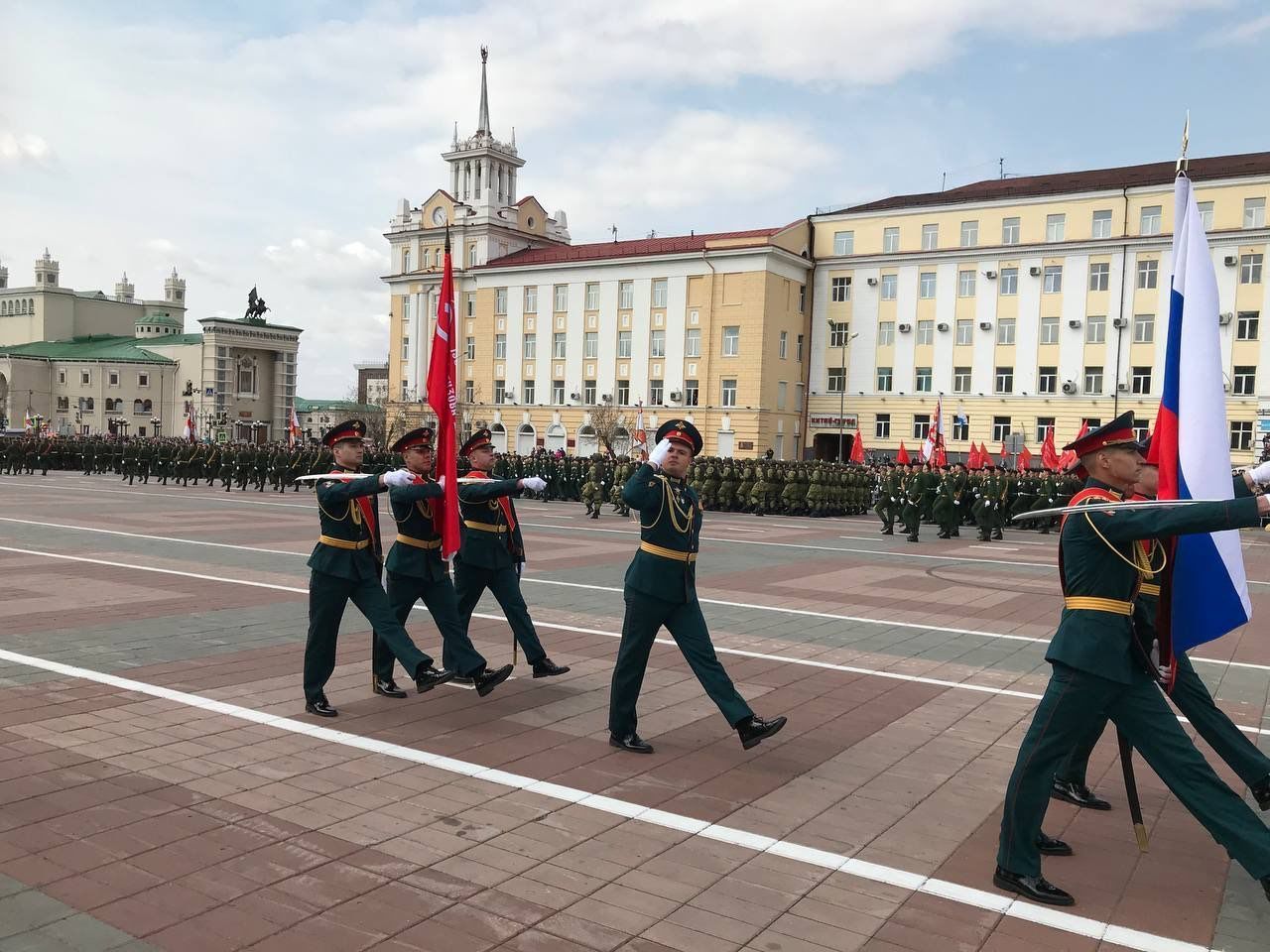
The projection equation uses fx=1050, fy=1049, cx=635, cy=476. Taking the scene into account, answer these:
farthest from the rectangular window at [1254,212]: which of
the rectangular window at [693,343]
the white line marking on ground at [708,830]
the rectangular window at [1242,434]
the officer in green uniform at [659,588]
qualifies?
the white line marking on ground at [708,830]

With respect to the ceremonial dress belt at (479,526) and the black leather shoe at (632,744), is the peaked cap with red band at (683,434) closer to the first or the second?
the black leather shoe at (632,744)

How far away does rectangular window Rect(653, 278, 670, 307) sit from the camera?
57969 millimetres

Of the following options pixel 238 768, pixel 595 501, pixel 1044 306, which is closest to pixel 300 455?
pixel 595 501

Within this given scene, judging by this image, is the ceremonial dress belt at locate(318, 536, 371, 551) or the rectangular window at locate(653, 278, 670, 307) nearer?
the ceremonial dress belt at locate(318, 536, 371, 551)

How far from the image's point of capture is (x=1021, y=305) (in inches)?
1986

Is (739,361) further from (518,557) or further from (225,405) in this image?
(225,405)

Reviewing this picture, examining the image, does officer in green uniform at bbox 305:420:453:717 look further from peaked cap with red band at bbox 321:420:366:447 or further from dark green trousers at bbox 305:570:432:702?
peaked cap with red band at bbox 321:420:366:447

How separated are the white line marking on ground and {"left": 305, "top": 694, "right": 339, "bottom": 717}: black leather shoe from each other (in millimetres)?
146

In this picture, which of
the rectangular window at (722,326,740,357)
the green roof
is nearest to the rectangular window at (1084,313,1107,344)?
the rectangular window at (722,326,740,357)

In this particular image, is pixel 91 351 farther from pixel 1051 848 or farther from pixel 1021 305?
pixel 1051 848

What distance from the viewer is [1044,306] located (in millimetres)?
49781

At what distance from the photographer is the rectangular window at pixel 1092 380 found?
48.2m

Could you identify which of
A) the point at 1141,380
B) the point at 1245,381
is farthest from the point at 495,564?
the point at 1141,380

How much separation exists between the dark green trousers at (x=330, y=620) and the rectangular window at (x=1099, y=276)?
4850 cm
